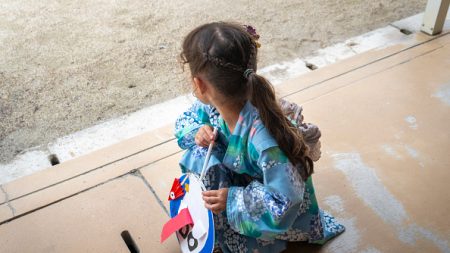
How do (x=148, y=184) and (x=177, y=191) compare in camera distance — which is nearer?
(x=177, y=191)

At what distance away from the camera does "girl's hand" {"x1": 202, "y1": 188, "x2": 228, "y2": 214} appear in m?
1.31

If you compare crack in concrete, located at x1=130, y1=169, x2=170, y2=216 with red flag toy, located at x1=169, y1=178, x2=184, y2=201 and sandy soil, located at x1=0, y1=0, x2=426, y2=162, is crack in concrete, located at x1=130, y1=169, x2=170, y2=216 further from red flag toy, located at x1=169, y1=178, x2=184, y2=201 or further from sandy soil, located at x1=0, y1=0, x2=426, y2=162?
sandy soil, located at x1=0, y1=0, x2=426, y2=162

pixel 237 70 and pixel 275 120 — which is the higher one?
pixel 237 70

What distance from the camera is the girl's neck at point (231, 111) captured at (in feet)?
4.29

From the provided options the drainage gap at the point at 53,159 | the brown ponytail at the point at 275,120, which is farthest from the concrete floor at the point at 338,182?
the brown ponytail at the point at 275,120

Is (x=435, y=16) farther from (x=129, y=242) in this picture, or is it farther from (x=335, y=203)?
(x=129, y=242)

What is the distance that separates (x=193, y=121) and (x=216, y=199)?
→ 345 millimetres

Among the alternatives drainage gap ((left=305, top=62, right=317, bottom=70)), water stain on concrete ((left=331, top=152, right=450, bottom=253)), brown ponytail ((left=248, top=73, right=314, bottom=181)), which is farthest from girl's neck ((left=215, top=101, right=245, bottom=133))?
drainage gap ((left=305, top=62, right=317, bottom=70))

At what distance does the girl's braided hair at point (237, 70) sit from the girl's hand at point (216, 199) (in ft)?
0.69

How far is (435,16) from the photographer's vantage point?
8.34 feet

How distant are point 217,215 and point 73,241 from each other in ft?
1.86

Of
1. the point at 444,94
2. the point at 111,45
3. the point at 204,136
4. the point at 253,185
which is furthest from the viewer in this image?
the point at 111,45

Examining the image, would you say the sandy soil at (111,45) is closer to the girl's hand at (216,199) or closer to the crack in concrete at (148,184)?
the crack in concrete at (148,184)

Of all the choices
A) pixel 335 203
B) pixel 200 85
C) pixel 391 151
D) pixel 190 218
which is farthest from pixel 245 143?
pixel 391 151
